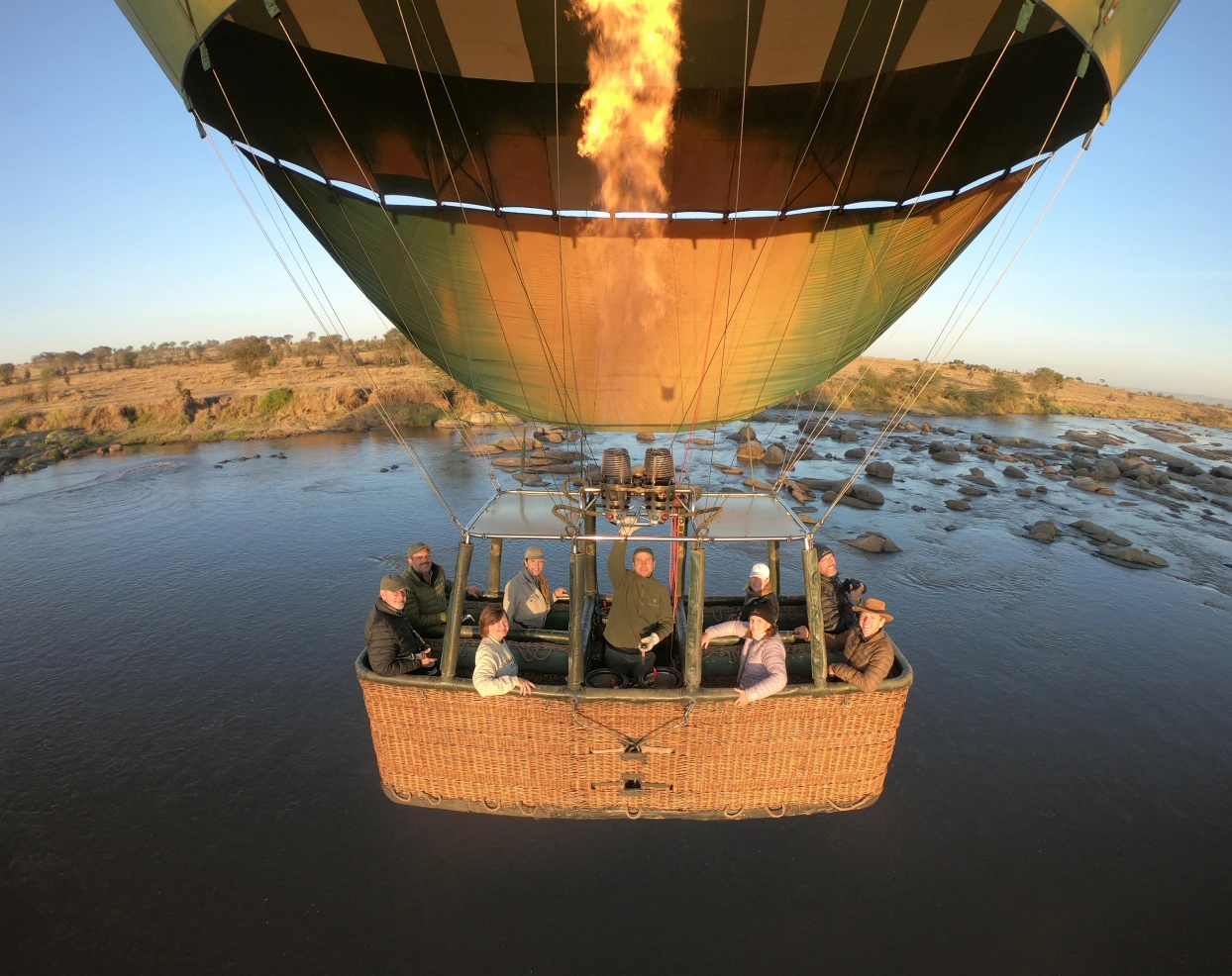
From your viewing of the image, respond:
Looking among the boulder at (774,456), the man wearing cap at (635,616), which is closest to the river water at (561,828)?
the man wearing cap at (635,616)

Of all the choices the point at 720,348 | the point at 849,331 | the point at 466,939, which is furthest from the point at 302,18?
the point at 466,939

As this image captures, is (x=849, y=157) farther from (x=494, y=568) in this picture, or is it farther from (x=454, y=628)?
(x=454, y=628)

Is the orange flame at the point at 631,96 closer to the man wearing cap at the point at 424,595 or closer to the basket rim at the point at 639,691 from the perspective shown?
the man wearing cap at the point at 424,595

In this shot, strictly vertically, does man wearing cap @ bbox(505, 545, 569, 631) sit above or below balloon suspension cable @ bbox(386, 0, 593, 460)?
below

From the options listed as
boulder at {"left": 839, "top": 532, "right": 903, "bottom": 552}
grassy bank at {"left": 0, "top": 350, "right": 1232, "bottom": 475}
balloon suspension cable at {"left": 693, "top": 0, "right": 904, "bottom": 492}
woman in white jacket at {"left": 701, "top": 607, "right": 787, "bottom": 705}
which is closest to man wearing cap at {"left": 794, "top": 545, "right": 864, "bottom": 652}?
woman in white jacket at {"left": 701, "top": 607, "right": 787, "bottom": 705}

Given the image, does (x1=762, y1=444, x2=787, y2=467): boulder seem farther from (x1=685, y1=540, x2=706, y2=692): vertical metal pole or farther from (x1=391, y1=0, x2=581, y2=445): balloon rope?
(x1=685, y1=540, x2=706, y2=692): vertical metal pole

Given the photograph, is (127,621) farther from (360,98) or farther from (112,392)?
(112,392)

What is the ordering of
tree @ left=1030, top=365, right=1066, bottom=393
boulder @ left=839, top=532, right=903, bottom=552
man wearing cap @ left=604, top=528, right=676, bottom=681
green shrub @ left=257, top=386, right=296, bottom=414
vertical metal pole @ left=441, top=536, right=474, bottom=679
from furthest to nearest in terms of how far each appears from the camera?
1. tree @ left=1030, top=365, right=1066, bottom=393
2. green shrub @ left=257, top=386, right=296, bottom=414
3. boulder @ left=839, top=532, right=903, bottom=552
4. man wearing cap @ left=604, top=528, right=676, bottom=681
5. vertical metal pole @ left=441, top=536, right=474, bottom=679
